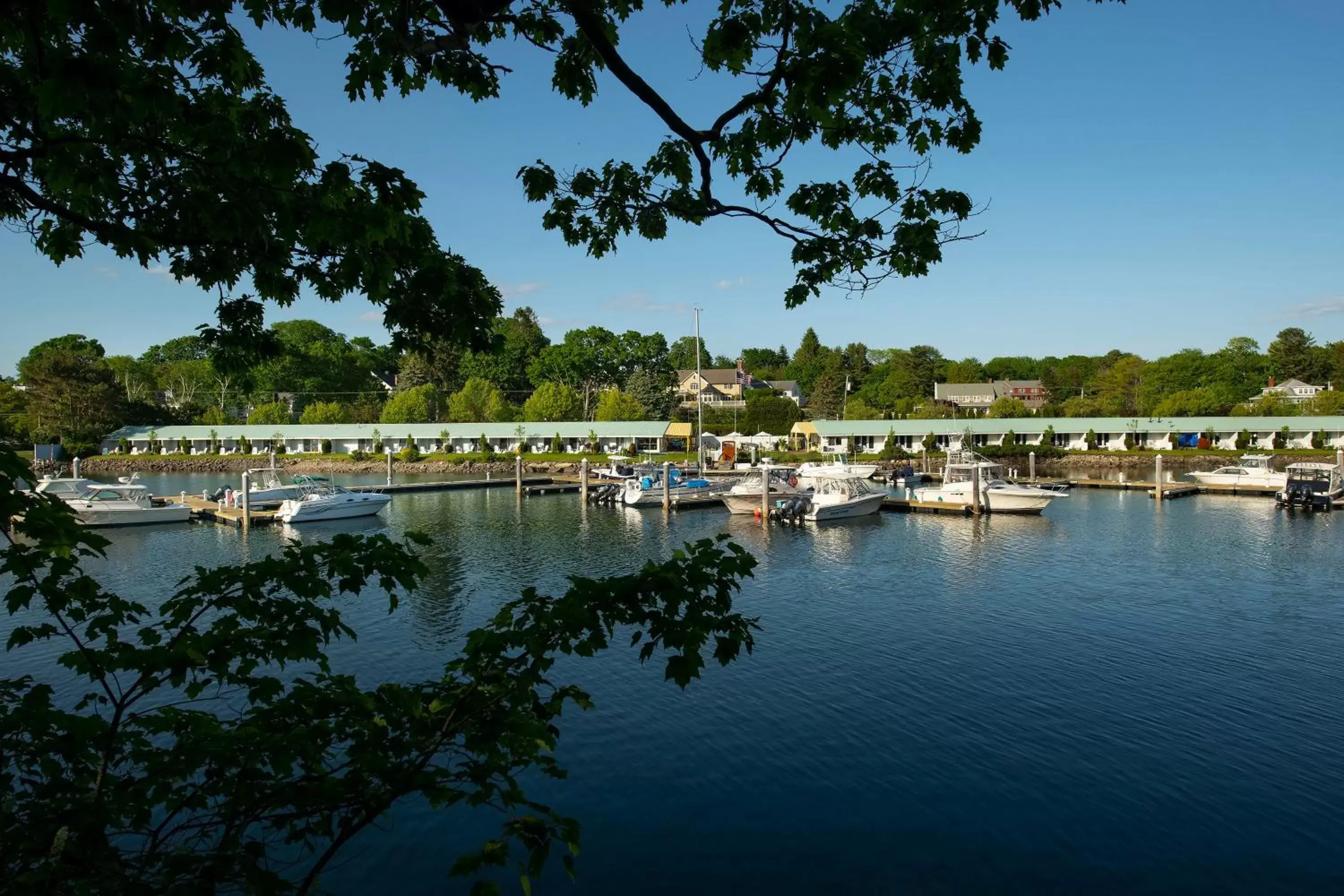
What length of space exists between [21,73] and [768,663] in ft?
47.5

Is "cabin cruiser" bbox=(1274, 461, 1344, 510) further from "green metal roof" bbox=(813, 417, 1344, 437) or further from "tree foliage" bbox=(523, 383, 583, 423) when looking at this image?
"tree foliage" bbox=(523, 383, 583, 423)

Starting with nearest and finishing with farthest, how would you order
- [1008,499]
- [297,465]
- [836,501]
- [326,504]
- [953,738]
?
[953,738] < [326,504] < [836,501] < [1008,499] < [297,465]

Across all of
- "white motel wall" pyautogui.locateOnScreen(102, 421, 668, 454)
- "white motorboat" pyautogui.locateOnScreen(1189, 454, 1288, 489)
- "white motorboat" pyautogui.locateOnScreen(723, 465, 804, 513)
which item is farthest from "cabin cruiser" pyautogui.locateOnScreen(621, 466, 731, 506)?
"white motorboat" pyautogui.locateOnScreen(1189, 454, 1288, 489)

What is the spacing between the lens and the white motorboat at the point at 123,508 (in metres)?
37.5

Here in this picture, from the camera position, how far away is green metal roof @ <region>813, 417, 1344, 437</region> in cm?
7788

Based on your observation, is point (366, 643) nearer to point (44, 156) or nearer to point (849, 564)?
point (44, 156)

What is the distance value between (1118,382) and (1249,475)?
61.5 m

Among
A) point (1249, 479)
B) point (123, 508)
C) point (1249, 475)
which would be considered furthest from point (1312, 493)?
point (123, 508)

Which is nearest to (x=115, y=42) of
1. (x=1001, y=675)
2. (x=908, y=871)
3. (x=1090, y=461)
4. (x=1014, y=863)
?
(x=908, y=871)

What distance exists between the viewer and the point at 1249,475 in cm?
4922

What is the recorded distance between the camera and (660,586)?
5398mm

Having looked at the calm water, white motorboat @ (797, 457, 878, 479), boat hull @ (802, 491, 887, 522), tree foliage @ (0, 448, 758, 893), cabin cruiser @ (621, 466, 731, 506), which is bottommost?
the calm water

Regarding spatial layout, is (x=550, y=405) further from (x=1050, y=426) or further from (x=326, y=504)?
(x=1050, y=426)

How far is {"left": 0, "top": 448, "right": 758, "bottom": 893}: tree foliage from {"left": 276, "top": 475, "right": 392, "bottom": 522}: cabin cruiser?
34673 mm
